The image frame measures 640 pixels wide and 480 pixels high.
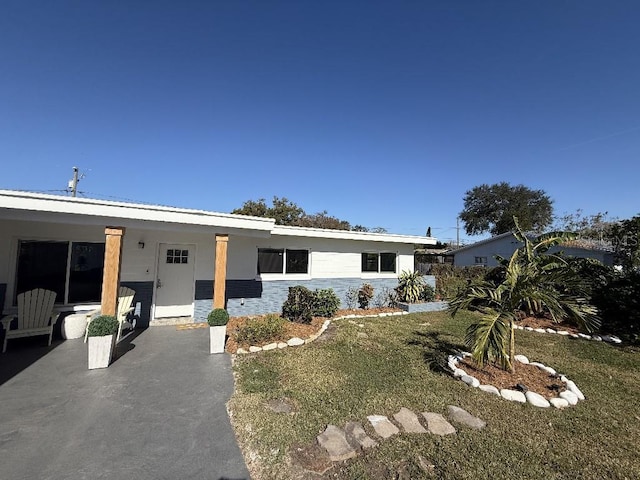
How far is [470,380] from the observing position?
15.6 feet

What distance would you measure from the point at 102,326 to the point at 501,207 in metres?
45.2

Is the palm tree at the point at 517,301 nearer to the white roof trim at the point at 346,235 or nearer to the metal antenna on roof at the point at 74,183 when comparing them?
the white roof trim at the point at 346,235

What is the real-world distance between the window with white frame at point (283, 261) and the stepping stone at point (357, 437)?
6.48m

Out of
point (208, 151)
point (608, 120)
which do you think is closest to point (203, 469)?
point (208, 151)

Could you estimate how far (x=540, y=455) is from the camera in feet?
10.1

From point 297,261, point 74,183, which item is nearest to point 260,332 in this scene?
point 297,261

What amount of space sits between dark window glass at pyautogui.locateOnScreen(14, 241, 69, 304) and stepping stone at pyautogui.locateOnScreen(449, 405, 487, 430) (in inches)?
345

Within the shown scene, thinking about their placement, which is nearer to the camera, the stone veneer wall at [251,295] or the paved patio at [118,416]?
the paved patio at [118,416]

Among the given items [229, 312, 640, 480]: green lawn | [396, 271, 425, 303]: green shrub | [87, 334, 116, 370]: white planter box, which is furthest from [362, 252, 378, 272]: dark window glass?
[87, 334, 116, 370]: white planter box

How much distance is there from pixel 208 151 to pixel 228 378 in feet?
40.4

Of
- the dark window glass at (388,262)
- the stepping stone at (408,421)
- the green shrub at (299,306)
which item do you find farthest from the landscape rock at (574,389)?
the dark window glass at (388,262)

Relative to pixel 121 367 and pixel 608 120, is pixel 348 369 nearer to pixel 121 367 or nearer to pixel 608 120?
pixel 121 367

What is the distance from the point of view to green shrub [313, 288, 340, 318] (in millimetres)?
9422

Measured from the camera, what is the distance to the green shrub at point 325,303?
9.42 meters
